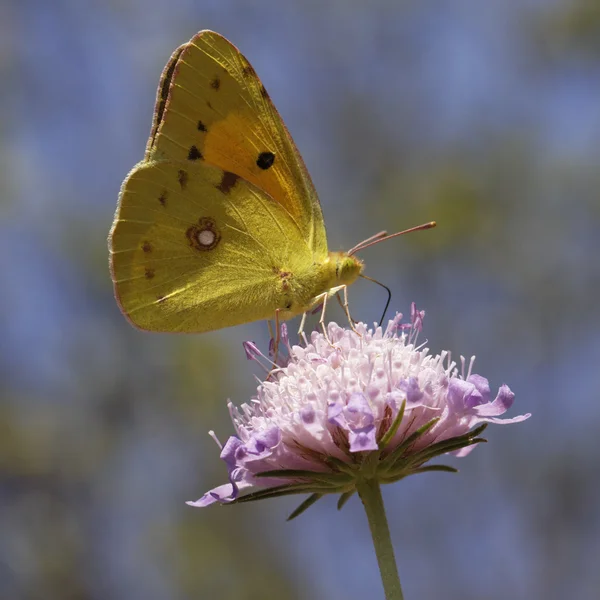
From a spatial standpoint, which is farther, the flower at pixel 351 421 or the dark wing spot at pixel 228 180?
the dark wing spot at pixel 228 180

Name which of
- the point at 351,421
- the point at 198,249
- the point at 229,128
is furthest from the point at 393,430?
the point at 229,128

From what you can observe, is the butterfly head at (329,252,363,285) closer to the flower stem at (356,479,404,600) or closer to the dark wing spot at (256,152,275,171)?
the dark wing spot at (256,152,275,171)

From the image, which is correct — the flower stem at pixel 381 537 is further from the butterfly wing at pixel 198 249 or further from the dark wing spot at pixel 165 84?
the dark wing spot at pixel 165 84

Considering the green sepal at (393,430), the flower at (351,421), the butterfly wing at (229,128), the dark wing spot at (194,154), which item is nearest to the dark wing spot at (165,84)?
the butterfly wing at (229,128)

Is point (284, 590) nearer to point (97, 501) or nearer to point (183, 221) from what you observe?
point (97, 501)

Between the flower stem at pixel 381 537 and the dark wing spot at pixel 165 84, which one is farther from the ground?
the dark wing spot at pixel 165 84

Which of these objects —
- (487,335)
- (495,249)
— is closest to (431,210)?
(495,249)
